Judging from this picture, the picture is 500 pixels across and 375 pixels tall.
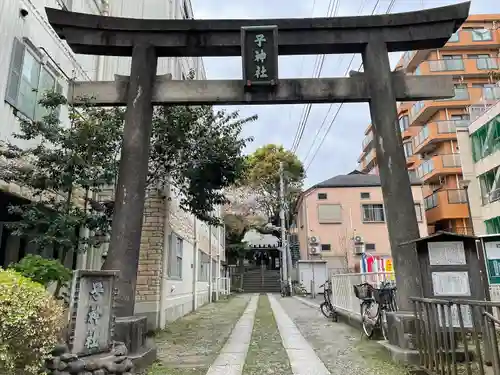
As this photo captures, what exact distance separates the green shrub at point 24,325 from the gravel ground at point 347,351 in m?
3.70

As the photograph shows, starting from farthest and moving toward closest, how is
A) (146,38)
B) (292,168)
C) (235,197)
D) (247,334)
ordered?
(292,168), (235,197), (247,334), (146,38)

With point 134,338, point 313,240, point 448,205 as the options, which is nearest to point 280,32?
point 134,338

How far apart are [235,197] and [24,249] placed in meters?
27.7

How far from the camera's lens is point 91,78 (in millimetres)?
10062

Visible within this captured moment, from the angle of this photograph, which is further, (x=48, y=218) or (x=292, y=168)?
(x=292, y=168)

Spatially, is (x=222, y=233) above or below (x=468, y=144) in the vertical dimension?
below

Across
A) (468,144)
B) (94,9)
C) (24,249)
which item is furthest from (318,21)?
(468,144)

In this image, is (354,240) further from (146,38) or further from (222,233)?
(146,38)

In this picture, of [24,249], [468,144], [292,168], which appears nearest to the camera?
[24,249]

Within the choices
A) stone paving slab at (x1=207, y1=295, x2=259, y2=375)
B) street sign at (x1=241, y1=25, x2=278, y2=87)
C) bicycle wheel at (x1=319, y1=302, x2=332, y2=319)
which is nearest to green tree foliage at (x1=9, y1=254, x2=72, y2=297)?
stone paving slab at (x1=207, y1=295, x2=259, y2=375)

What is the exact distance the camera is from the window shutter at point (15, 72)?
6.27 meters

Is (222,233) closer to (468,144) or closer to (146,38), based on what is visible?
(468,144)

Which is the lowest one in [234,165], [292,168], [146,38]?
[234,165]

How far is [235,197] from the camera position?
115 ft
